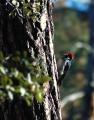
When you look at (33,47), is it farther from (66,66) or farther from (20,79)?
(20,79)

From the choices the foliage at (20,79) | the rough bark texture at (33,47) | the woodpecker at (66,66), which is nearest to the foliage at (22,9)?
the rough bark texture at (33,47)

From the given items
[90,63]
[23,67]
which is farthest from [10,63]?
[90,63]

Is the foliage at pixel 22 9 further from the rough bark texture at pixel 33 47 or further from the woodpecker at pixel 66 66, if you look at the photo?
the woodpecker at pixel 66 66

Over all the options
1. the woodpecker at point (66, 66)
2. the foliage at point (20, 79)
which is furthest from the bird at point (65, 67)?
the foliage at point (20, 79)

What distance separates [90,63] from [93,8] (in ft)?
5.38

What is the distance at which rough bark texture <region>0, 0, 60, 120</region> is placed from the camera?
13.5 ft

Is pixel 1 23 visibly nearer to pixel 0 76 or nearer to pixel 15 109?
pixel 15 109

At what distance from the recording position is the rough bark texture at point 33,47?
410cm

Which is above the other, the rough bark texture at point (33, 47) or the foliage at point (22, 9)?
the foliage at point (22, 9)

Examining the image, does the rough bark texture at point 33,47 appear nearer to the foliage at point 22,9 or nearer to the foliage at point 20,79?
the foliage at point 22,9

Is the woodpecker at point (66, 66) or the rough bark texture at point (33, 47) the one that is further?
the woodpecker at point (66, 66)

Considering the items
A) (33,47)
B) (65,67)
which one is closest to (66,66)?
(65,67)

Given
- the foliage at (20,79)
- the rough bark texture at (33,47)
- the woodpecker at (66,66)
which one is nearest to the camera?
the foliage at (20,79)

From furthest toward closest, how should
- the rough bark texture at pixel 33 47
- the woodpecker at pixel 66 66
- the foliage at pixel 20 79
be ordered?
the woodpecker at pixel 66 66, the rough bark texture at pixel 33 47, the foliage at pixel 20 79
